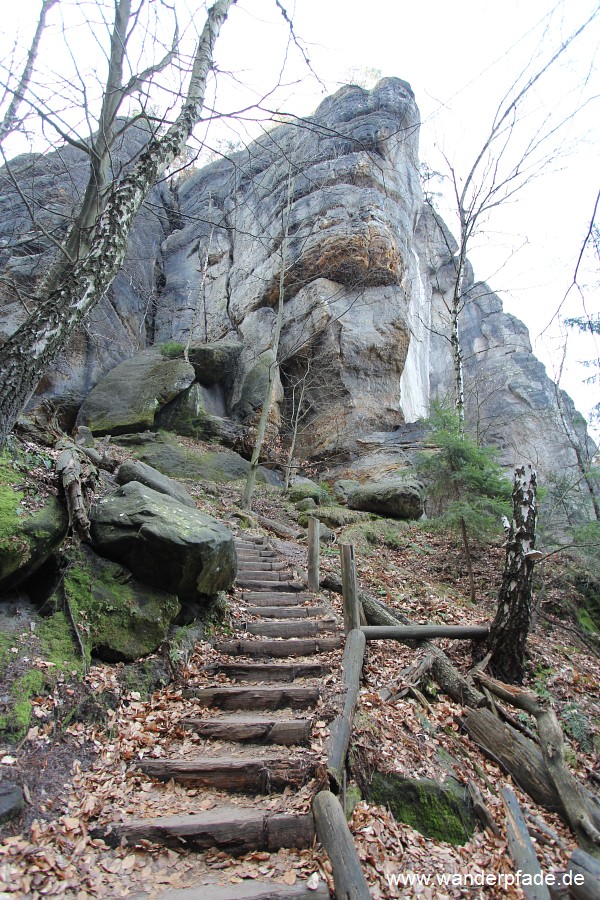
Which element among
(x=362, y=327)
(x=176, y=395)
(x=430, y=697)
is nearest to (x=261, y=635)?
(x=430, y=697)

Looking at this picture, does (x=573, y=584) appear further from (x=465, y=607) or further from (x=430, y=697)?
(x=430, y=697)

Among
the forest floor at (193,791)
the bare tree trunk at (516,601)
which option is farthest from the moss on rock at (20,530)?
the bare tree trunk at (516,601)

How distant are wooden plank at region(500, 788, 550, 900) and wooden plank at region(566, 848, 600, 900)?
19 cm

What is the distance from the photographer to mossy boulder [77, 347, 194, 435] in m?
16.8

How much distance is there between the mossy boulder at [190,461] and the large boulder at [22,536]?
10.6 meters

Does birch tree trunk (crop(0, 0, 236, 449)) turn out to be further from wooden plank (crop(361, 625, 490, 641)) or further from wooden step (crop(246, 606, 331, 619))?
wooden plank (crop(361, 625, 490, 641))

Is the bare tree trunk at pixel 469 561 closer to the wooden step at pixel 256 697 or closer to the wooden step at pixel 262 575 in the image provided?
the wooden step at pixel 262 575

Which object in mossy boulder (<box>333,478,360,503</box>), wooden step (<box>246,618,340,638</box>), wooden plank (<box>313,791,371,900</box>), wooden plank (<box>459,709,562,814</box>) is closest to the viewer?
wooden plank (<box>313,791,371,900</box>)

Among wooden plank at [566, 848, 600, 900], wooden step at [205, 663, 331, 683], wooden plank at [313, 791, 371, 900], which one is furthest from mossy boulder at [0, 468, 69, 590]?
wooden plank at [566, 848, 600, 900]

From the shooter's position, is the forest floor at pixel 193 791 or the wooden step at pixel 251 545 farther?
the wooden step at pixel 251 545

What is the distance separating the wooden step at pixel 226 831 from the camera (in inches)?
118

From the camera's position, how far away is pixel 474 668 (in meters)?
5.50

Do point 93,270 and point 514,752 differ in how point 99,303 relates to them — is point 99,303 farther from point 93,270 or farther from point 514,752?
point 514,752

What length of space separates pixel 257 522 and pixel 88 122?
9.52 metres
